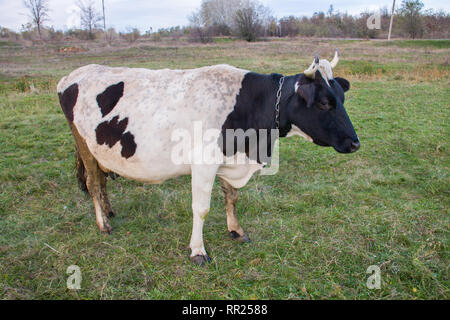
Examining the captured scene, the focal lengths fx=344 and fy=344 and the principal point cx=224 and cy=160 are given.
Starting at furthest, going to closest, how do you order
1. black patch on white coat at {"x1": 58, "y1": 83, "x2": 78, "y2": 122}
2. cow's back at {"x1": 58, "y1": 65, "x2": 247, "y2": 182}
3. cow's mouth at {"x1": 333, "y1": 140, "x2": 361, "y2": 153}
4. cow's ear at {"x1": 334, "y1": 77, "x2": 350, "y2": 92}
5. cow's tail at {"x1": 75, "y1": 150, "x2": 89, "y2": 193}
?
1. cow's tail at {"x1": 75, "y1": 150, "x2": 89, "y2": 193}
2. black patch on white coat at {"x1": 58, "y1": 83, "x2": 78, "y2": 122}
3. cow's ear at {"x1": 334, "y1": 77, "x2": 350, "y2": 92}
4. cow's back at {"x1": 58, "y1": 65, "x2": 247, "y2": 182}
5. cow's mouth at {"x1": 333, "y1": 140, "x2": 361, "y2": 153}

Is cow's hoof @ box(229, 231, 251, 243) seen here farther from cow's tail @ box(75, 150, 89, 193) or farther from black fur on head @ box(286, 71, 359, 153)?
Answer: cow's tail @ box(75, 150, 89, 193)

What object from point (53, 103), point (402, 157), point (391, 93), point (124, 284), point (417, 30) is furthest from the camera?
point (417, 30)

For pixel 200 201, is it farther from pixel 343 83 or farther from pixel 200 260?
pixel 343 83

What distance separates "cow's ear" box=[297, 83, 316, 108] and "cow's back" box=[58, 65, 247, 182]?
2.23 ft

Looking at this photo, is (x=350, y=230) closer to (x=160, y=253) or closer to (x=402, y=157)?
(x=160, y=253)

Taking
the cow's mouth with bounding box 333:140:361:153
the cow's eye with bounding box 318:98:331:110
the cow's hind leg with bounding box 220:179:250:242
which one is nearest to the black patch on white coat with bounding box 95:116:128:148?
the cow's hind leg with bounding box 220:179:250:242

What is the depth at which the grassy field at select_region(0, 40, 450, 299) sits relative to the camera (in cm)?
327

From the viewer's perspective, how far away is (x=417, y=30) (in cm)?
3991

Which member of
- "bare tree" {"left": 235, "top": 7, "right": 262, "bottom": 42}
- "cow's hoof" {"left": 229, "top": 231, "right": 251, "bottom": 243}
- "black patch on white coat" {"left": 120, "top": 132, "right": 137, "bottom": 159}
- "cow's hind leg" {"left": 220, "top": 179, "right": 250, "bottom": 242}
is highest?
"bare tree" {"left": 235, "top": 7, "right": 262, "bottom": 42}

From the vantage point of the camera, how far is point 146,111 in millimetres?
3443

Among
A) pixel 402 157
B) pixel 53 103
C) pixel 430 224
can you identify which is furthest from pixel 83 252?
pixel 53 103

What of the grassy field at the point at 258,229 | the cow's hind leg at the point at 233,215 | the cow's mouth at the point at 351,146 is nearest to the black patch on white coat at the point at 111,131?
the grassy field at the point at 258,229
